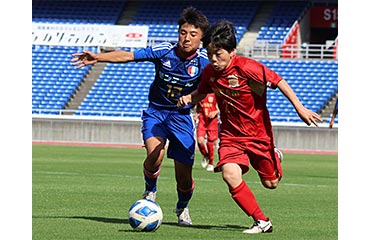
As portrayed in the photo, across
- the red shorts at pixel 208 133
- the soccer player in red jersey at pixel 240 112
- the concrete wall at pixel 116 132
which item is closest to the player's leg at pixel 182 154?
the soccer player in red jersey at pixel 240 112

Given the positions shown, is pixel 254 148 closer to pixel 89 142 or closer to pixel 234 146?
pixel 234 146

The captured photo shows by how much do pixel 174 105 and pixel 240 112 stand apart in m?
1.39

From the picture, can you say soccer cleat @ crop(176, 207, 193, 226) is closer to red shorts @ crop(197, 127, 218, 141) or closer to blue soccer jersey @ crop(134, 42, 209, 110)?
blue soccer jersey @ crop(134, 42, 209, 110)

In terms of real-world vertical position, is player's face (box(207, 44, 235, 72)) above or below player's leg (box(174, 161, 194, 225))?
above

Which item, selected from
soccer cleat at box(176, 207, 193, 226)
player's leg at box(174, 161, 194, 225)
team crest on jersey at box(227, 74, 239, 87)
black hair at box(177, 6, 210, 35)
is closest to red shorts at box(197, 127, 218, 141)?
player's leg at box(174, 161, 194, 225)

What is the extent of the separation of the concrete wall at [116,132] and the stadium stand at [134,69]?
1.14 m

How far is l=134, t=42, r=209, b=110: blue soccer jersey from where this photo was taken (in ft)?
32.4

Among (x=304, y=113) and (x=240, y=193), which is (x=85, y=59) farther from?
(x=304, y=113)

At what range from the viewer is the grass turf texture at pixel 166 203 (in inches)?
334

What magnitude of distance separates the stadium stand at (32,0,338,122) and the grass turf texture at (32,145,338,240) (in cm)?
1725

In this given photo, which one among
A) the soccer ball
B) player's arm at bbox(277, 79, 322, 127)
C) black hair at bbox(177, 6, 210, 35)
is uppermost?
black hair at bbox(177, 6, 210, 35)

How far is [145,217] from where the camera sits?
8.50m

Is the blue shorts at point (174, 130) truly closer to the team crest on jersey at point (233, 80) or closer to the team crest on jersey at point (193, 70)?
the team crest on jersey at point (193, 70)
